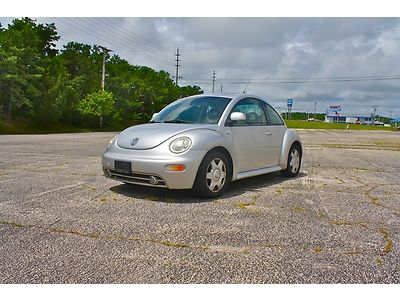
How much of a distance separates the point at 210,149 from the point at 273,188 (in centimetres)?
154

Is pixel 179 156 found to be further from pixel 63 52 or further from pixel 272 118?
pixel 63 52

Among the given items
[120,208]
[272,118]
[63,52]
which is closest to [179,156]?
[120,208]

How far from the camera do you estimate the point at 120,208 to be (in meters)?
3.80

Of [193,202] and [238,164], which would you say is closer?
[193,202]

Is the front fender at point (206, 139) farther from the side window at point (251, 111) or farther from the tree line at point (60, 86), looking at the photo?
the tree line at point (60, 86)

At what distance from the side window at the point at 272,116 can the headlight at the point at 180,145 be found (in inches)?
81.9

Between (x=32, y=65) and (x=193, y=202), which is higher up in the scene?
(x=32, y=65)

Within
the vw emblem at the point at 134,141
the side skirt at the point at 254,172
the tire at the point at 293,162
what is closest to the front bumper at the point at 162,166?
the vw emblem at the point at 134,141

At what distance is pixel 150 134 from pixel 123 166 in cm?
55

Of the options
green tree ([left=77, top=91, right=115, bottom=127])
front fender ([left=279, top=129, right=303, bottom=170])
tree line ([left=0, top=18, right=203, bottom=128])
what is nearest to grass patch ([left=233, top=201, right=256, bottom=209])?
front fender ([left=279, top=129, right=303, bottom=170])

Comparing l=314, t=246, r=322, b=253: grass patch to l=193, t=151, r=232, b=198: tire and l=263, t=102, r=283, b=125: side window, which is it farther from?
l=263, t=102, r=283, b=125: side window

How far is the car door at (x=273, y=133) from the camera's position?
17.9 feet

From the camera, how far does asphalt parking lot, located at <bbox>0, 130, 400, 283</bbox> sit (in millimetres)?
2281

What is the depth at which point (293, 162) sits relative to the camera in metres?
6.13
